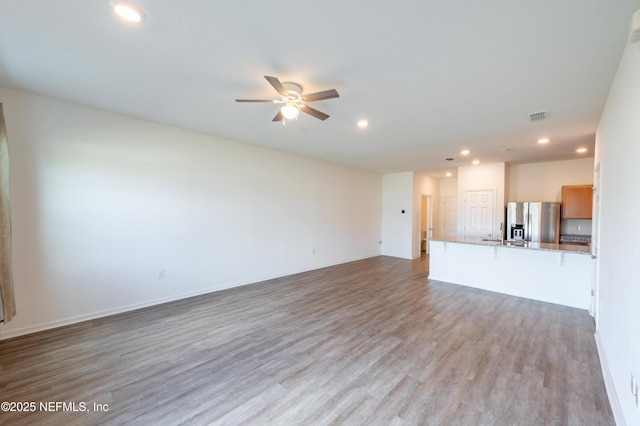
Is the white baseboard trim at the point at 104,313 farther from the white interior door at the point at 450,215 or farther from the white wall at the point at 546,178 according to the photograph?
the white interior door at the point at 450,215

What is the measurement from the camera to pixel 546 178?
622 cm

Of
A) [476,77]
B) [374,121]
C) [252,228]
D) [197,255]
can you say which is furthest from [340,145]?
[197,255]

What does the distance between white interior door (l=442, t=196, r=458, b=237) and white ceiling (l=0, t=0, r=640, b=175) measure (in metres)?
5.58

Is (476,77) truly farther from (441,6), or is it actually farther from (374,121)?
(374,121)

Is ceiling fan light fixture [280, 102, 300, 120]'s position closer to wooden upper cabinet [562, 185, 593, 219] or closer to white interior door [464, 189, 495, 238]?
white interior door [464, 189, 495, 238]

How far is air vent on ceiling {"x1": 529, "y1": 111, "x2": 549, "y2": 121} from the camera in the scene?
3252mm

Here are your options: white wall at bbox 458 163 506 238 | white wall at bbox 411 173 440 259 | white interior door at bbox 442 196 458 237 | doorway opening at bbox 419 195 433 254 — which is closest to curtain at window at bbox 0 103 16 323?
white wall at bbox 411 173 440 259

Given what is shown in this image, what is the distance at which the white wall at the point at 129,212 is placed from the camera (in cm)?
300

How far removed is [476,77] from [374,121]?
1.42m

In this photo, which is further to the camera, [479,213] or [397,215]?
[397,215]

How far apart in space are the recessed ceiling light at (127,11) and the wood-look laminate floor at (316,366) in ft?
9.28

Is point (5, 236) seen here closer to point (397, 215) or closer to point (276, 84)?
point (276, 84)

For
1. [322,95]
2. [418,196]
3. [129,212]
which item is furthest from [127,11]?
[418,196]

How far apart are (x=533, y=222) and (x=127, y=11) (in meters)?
7.65
